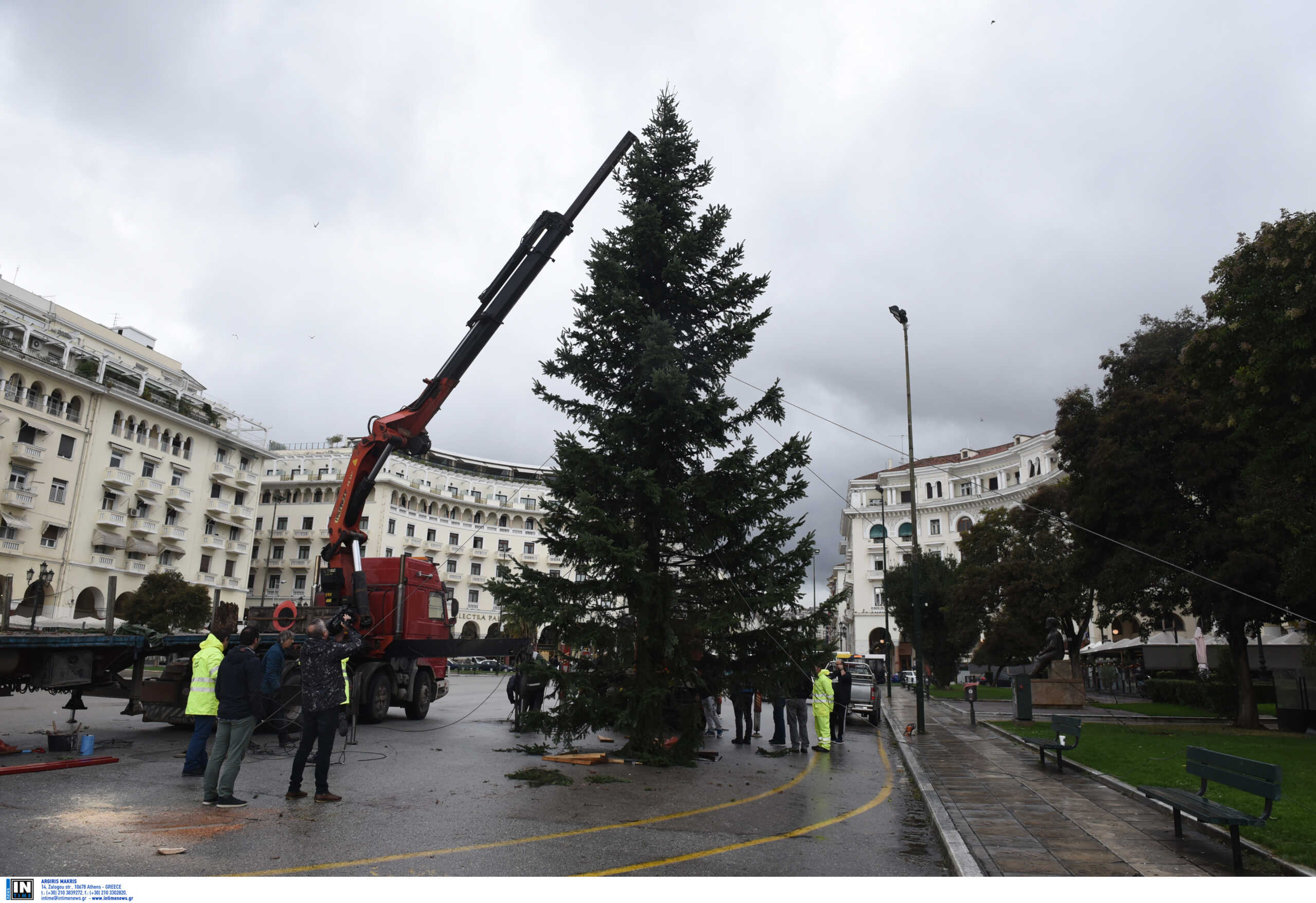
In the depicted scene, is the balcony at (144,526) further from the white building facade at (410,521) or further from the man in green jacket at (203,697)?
the man in green jacket at (203,697)

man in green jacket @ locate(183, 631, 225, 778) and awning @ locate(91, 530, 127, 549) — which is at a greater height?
awning @ locate(91, 530, 127, 549)

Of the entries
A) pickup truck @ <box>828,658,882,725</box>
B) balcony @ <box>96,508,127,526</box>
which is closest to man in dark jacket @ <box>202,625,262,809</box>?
pickup truck @ <box>828,658,882,725</box>

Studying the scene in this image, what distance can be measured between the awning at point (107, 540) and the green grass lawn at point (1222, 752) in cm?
4883

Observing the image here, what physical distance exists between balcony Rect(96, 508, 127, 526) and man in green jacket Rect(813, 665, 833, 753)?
4780 centimetres

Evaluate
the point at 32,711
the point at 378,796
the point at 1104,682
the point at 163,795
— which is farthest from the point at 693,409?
the point at 1104,682

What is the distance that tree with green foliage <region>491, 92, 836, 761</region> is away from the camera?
1323 cm

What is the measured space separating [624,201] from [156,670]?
503 inches

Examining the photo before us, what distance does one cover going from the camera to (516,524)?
88.6 meters

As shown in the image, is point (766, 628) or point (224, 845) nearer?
point (224, 845)

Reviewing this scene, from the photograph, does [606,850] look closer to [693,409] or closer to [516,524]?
[693,409]

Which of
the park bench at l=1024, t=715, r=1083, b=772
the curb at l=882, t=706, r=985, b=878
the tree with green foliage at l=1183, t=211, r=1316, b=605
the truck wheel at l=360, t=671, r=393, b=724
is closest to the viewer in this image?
the curb at l=882, t=706, r=985, b=878

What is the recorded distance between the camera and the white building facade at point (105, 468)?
1727 inches

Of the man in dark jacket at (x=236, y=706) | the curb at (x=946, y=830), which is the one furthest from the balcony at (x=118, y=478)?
the curb at (x=946, y=830)

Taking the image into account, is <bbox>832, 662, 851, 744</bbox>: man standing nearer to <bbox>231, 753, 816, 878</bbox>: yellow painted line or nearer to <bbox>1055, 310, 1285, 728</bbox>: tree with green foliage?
<bbox>231, 753, 816, 878</bbox>: yellow painted line
